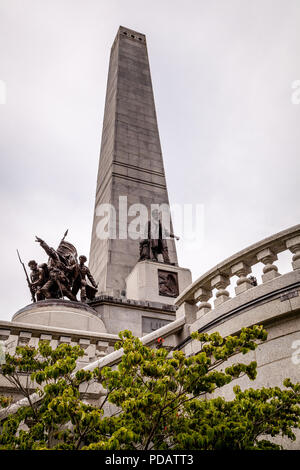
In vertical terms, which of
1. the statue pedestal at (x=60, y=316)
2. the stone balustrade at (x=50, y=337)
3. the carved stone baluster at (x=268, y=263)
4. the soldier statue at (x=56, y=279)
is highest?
the soldier statue at (x=56, y=279)

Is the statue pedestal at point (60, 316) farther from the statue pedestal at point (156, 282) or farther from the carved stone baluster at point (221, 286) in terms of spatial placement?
the carved stone baluster at point (221, 286)

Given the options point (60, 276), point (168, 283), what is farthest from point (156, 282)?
point (60, 276)

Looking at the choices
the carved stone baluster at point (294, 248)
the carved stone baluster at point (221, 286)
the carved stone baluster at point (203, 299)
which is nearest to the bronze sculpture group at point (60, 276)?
the carved stone baluster at point (203, 299)

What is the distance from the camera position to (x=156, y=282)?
59.6 ft

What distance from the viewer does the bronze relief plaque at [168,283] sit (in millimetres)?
18062

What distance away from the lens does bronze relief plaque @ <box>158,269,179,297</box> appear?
18062mm

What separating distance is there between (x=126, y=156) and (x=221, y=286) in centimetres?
1901

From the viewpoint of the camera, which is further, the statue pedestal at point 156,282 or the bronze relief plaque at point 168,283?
the bronze relief plaque at point 168,283

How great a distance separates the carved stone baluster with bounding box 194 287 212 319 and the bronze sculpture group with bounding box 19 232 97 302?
743 cm

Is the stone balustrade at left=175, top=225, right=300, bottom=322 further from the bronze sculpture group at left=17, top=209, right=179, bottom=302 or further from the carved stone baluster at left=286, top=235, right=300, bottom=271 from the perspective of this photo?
the bronze sculpture group at left=17, top=209, right=179, bottom=302

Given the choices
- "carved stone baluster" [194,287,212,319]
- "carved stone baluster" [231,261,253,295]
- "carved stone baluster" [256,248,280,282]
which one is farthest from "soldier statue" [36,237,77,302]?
"carved stone baluster" [256,248,280,282]

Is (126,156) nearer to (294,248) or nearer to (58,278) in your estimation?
(58,278)

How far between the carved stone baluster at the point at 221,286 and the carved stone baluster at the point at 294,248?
1325mm
